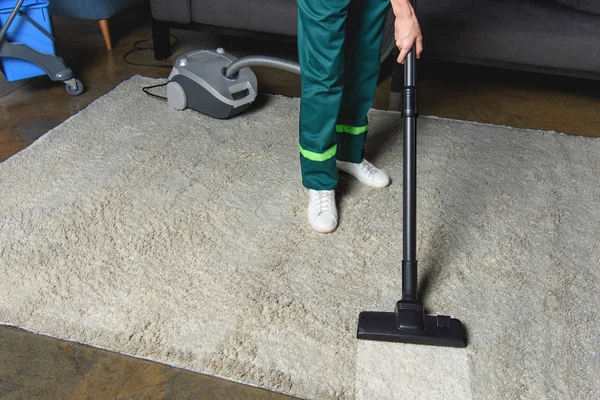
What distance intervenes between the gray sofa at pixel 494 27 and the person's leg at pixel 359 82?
0.74m

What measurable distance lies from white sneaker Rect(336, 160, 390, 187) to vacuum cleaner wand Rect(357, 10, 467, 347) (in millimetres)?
505

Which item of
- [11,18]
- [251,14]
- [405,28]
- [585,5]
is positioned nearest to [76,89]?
[11,18]

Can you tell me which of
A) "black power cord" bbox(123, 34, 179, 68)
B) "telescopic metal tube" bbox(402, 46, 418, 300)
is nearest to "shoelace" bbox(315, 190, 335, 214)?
"telescopic metal tube" bbox(402, 46, 418, 300)

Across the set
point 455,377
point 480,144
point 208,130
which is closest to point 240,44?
point 208,130

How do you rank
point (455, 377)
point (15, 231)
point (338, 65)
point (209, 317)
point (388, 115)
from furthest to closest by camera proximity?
point (388, 115)
point (15, 231)
point (338, 65)
point (209, 317)
point (455, 377)

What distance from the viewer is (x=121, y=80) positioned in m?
2.34

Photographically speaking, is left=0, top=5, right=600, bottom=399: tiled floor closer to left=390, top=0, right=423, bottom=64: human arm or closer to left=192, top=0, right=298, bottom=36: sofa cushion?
left=192, top=0, right=298, bottom=36: sofa cushion

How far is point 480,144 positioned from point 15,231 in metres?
1.42

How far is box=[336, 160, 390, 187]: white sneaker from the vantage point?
5.36 feet

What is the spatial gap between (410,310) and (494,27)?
4.47 ft

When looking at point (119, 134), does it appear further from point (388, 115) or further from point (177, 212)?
point (388, 115)

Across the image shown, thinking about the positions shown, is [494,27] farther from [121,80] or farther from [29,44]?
[29,44]

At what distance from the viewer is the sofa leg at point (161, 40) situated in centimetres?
248

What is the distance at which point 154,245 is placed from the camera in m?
1.40
